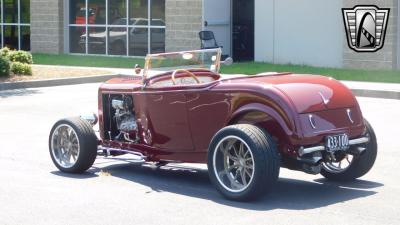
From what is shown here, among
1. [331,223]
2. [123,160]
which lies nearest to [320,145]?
[331,223]

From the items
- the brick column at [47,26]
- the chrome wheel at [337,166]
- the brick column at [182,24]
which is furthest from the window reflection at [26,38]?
the chrome wheel at [337,166]

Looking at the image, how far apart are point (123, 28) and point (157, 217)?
23.4 m

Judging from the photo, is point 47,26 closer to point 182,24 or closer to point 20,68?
point 182,24

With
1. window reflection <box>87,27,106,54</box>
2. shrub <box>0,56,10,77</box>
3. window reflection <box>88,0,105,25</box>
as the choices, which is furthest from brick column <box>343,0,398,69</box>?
window reflection <box>87,27,106,54</box>

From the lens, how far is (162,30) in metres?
29.5

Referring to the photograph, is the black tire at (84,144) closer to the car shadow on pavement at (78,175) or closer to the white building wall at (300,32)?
the car shadow on pavement at (78,175)

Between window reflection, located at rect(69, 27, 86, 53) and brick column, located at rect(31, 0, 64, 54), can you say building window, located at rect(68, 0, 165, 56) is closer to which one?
window reflection, located at rect(69, 27, 86, 53)

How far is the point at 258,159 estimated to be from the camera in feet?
25.0

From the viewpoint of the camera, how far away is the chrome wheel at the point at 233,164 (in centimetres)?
793

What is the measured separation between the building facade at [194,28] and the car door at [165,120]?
1623 cm

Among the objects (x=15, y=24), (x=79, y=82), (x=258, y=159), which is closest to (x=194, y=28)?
(x=79, y=82)

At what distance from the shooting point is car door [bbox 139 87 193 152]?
28.4ft

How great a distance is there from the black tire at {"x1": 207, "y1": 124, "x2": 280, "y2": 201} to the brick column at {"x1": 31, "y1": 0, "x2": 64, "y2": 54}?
24844mm

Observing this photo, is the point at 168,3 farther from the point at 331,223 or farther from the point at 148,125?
the point at 331,223
